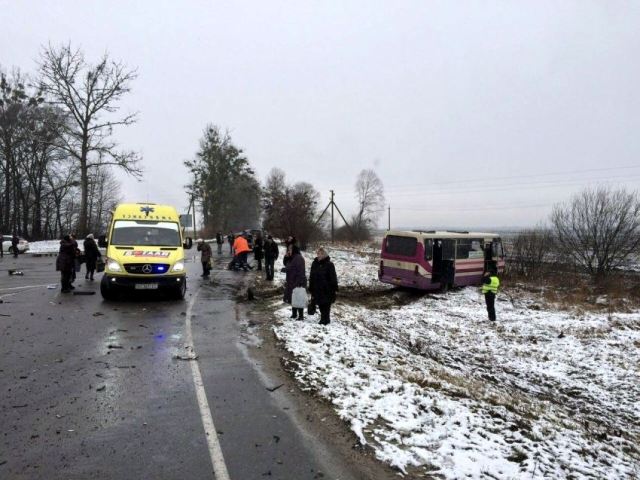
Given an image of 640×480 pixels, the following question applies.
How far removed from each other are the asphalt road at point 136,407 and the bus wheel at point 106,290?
2067 mm

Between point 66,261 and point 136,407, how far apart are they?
10108 millimetres

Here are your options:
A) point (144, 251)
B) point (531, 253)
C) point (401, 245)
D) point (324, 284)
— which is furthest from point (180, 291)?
point (531, 253)

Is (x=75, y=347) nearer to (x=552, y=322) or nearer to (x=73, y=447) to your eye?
(x=73, y=447)

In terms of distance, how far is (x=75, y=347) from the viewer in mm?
7465

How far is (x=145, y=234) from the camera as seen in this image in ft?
41.8

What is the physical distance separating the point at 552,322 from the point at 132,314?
448 inches

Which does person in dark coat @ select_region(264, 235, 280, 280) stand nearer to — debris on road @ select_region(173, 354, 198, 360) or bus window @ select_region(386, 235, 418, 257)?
bus window @ select_region(386, 235, 418, 257)

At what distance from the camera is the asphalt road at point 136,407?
12.7 ft

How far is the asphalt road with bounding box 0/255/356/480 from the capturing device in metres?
3.87

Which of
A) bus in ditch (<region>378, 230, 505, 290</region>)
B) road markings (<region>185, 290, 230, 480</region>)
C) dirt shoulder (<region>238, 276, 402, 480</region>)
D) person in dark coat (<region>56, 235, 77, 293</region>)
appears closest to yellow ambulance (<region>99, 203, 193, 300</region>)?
person in dark coat (<region>56, 235, 77, 293</region>)

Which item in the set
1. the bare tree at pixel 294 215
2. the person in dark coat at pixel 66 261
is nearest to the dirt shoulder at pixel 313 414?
the person in dark coat at pixel 66 261

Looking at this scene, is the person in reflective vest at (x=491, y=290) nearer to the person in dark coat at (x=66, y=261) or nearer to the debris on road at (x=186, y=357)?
the debris on road at (x=186, y=357)

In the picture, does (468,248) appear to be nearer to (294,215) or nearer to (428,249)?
(428,249)

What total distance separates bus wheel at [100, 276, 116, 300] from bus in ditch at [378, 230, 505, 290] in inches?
425
